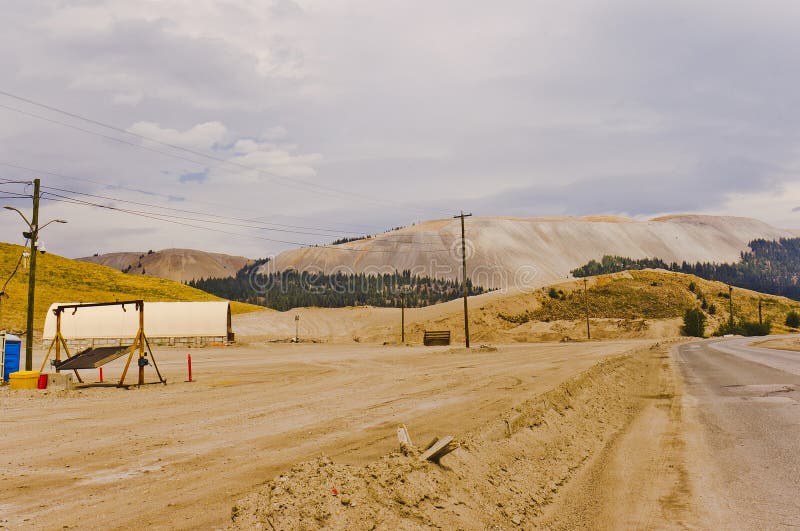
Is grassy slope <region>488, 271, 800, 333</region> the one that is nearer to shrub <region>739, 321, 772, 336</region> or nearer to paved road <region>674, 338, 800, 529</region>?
shrub <region>739, 321, 772, 336</region>

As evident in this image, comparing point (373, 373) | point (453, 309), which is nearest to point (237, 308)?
point (453, 309)

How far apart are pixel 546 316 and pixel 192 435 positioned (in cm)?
10198

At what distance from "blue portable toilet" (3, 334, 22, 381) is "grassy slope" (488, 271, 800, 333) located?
82.2 m

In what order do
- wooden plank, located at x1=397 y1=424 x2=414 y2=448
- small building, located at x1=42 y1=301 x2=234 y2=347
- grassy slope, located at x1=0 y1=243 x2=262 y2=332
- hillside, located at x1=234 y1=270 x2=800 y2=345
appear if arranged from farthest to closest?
hillside, located at x1=234 y1=270 x2=800 y2=345 < grassy slope, located at x1=0 y1=243 x2=262 y2=332 < small building, located at x1=42 y1=301 x2=234 y2=347 < wooden plank, located at x1=397 y1=424 x2=414 y2=448

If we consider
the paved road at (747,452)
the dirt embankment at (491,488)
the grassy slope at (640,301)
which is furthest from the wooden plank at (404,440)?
the grassy slope at (640,301)

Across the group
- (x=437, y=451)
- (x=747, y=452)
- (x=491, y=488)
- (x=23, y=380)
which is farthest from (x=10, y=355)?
(x=747, y=452)

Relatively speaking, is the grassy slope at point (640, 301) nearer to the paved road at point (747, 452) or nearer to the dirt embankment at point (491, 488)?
the paved road at point (747, 452)

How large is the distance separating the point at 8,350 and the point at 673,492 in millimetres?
28961

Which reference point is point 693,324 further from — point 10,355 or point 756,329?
point 10,355

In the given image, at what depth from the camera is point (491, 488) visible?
324 inches

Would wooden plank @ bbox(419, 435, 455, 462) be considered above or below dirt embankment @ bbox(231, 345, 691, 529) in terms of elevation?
above

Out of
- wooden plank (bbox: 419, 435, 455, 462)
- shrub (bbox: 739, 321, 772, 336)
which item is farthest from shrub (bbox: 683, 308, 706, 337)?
wooden plank (bbox: 419, 435, 455, 462)

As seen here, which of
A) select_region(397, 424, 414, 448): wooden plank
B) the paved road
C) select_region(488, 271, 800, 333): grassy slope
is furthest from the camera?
select_region(488, 271, 800, 333): grassy slope

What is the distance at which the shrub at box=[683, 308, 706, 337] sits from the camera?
103625mm
